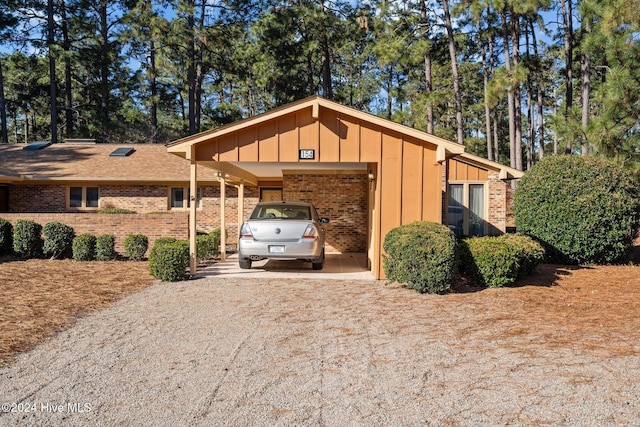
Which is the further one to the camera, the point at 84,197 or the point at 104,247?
the point at 84,197

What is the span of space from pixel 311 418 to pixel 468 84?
3632 cm

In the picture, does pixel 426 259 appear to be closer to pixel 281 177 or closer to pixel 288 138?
pixel 288 138

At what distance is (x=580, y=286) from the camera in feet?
26.2

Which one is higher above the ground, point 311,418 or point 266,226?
point 266,226

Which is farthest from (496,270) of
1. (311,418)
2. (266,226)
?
(311,418)

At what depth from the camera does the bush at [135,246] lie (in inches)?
451

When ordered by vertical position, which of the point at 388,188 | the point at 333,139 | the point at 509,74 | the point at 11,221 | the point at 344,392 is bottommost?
the point at 344,392

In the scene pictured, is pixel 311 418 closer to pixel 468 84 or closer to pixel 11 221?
pixel 11 221

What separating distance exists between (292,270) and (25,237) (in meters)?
7.42

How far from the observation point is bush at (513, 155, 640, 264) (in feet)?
32.2

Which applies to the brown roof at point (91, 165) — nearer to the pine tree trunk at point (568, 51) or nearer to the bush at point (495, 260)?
the bush at point (495, 260)

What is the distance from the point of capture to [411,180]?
8648 mm

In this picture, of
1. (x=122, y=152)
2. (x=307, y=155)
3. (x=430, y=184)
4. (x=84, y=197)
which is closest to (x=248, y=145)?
(x=307, y=155)

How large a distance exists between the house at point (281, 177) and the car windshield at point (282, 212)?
1090 mm
